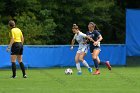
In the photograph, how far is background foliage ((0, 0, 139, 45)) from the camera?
3344 centimetres

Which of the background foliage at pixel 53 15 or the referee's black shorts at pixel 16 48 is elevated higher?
the referee's black shorts at pixel 16 48

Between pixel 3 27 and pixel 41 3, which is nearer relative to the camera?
pixel 3 27

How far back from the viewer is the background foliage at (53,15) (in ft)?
110

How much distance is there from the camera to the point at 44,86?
1431cm

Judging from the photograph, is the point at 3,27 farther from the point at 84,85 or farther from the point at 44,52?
the point at 84,85

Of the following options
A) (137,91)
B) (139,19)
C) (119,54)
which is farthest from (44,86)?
(139,19)

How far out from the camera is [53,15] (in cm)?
3547

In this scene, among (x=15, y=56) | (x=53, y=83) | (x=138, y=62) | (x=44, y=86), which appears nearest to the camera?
(x=44, y=86)

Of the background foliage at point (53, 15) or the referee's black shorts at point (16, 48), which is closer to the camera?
the referee's black shorts at point (16, 48)

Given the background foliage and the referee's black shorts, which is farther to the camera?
the background foliage

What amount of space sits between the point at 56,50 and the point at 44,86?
40.6ft

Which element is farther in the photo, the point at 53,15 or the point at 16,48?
the point at 53,15

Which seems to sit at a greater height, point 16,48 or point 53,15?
point 16,48

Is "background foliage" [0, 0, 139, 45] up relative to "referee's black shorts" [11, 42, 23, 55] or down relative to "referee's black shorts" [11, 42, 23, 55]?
down
